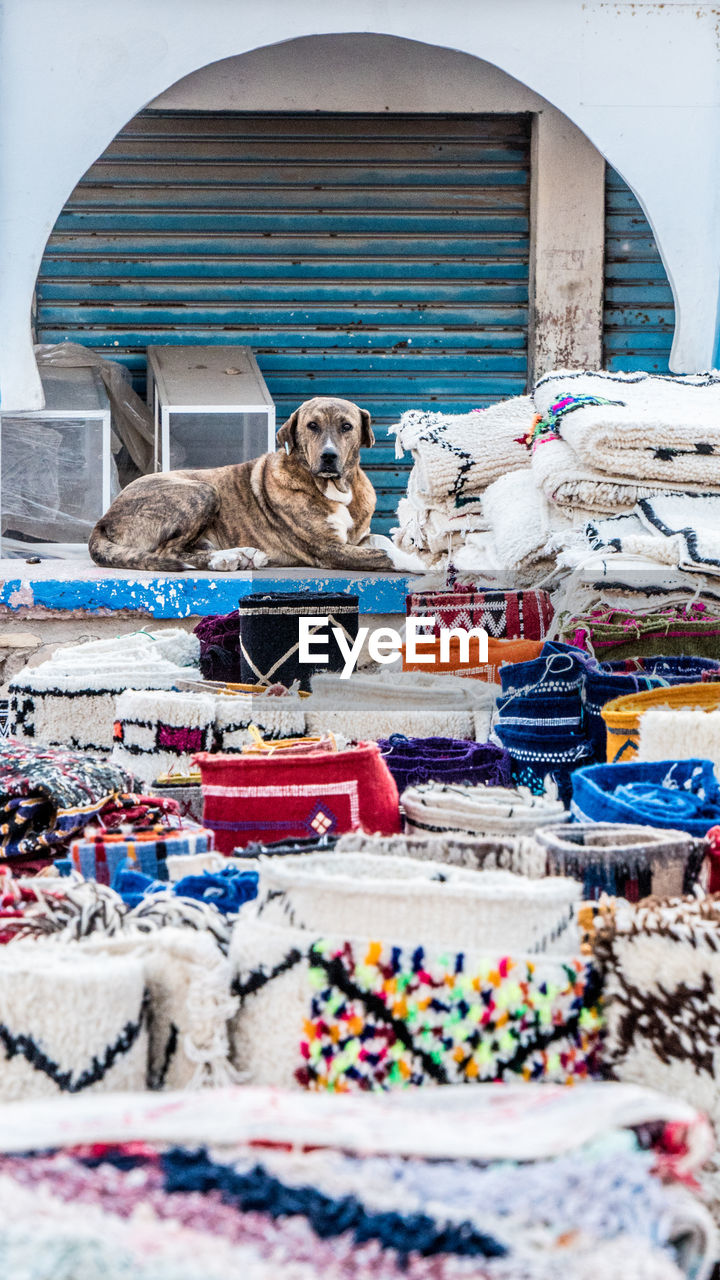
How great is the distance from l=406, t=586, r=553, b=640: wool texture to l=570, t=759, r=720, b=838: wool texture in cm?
109

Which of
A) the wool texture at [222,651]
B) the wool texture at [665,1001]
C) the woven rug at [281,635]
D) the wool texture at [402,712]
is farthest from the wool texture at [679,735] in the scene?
the wool texture at [222,651]

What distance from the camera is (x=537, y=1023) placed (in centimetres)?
78

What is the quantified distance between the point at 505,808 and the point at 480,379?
610 cm

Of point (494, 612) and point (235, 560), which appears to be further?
point (235, 560)

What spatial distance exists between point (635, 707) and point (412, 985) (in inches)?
32.5

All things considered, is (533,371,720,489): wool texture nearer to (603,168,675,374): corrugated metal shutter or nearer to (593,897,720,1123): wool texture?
(593,897,720,1123): wool texture

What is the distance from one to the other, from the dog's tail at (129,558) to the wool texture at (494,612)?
291cm

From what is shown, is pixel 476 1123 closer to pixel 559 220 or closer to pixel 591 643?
pixel 591 643

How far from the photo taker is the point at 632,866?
3.20 ft

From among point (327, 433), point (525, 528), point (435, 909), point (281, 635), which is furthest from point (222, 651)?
point (327, 433)

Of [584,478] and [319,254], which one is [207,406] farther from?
[584,478]

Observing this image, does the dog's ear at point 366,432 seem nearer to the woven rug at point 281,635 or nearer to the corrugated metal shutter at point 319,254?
the corrugated metal shutter at point 319,254

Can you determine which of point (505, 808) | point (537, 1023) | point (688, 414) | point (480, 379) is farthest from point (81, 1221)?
point (480, 379)

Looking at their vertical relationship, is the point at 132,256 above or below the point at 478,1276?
above
